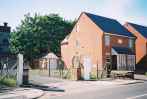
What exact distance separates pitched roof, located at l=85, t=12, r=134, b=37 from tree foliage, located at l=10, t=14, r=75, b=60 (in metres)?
15.9

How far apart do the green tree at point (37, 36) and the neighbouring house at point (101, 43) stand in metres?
10.5

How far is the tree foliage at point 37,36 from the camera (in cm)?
5981

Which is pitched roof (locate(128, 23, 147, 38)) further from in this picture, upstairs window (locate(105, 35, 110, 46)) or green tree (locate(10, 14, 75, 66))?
green tree (locate(10, 14, 75, 66))

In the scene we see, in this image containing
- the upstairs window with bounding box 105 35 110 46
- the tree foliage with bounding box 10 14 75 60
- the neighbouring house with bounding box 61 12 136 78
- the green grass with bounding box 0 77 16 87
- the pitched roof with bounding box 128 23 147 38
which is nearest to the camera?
the green grass with bounding box 0 77 16 87

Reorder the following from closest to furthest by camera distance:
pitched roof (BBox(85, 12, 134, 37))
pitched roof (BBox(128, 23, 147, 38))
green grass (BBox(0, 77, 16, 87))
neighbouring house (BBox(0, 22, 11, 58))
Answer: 1. green grass (BBox(0, 77, 16, 87))
2. pitched roof (BBox(85, 12, 134, 37))
3. pitched roof (BBox(128, 23, 147, 38))
4. neighbouring house (BBox(0, 22, 11, 58))

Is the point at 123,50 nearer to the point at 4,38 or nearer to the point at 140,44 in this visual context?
the point at 140,44

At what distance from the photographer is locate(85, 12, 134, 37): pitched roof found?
4637 cm

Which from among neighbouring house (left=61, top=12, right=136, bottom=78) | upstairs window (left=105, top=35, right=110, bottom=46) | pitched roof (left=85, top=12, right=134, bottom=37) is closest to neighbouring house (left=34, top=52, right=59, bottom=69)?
neighbouring house (left=61, top=12, right=136, bottom=78)

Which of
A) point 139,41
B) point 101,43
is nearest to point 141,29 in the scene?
point 139,41

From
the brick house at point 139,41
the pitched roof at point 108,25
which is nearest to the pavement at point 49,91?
the pitched roof at point 108,25

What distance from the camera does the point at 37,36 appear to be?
6062 centimetres

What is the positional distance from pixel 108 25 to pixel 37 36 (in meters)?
18.0

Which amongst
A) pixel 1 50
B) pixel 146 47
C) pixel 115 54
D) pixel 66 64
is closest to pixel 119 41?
pixel 115 54

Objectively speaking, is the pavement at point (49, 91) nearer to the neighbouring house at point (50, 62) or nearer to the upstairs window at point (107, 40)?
the upstairs window at point (107, 40)
